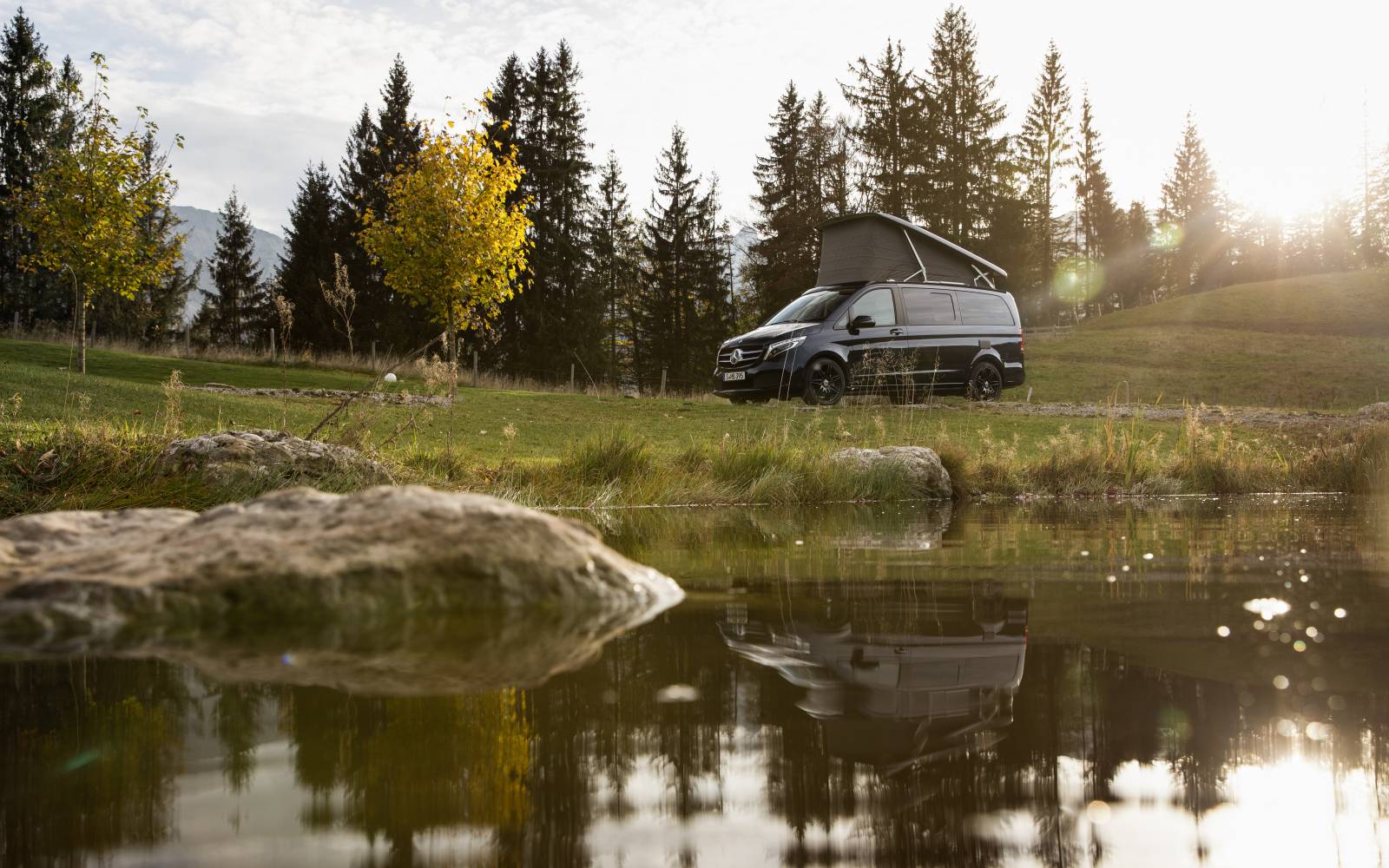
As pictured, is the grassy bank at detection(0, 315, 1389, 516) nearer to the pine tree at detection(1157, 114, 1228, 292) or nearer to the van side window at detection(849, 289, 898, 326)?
the van side window at detection(849, 289, 898, 326)

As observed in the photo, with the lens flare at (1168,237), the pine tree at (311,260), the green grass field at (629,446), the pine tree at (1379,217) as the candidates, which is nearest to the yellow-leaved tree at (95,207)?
the green grass field at (629,446)

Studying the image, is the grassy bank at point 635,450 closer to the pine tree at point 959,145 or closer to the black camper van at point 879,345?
the black camper van at point 879,345

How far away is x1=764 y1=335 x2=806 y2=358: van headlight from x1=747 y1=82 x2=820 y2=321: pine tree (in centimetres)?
2277

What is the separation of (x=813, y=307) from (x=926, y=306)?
6.70 feet

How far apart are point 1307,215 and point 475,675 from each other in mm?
81501

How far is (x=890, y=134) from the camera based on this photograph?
38750mm

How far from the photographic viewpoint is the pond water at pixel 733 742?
1230mm

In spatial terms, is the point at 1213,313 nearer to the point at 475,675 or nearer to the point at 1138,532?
the point at 1138,532

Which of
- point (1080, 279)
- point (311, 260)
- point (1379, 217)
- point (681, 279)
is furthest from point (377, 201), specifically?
point (1379, 217)

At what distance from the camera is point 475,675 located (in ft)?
6.42

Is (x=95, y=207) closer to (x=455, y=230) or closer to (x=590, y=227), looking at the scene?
(x=455, y=230)

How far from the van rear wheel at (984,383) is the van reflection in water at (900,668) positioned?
13.7 meters

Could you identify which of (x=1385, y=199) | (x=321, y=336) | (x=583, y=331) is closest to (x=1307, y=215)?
(x=1385, y=199)

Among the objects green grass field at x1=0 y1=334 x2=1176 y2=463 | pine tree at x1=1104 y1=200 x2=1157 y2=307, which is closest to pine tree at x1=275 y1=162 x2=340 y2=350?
green grass field at x1=0 y1=334 x2=1176 y2=463
